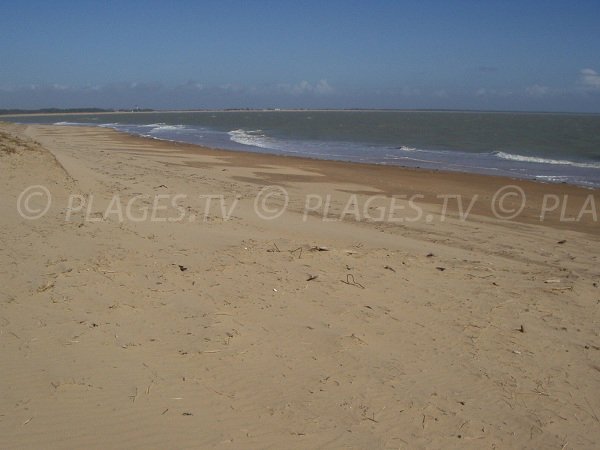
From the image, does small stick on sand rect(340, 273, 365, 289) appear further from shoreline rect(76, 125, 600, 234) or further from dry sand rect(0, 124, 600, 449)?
shoreline rect(76, 125, 600, 234)

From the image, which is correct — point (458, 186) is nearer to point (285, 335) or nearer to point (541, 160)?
point (541, 160)

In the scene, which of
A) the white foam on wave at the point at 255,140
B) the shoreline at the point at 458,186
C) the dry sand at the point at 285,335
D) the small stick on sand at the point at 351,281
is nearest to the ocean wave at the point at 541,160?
the shoreline at the point at 458,186

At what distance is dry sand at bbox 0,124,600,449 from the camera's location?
3418mm

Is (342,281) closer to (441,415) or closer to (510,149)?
(441,415)

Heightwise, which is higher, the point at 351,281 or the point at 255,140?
the point at 255,140

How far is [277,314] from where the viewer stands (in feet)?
16.7

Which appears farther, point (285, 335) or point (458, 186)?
point (458, 186)

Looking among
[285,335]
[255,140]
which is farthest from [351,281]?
[255,140]

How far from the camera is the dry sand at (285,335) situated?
3.42 m

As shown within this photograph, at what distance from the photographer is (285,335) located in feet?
15.3

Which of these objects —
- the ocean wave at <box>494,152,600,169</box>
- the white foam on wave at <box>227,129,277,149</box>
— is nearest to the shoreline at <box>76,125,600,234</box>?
the ocean wave at <box>494,152,600,169</box>

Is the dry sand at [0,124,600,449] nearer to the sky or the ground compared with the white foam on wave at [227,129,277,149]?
nearer to the ground

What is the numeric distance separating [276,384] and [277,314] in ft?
4.07

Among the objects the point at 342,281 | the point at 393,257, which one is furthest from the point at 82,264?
the point at 393,257
